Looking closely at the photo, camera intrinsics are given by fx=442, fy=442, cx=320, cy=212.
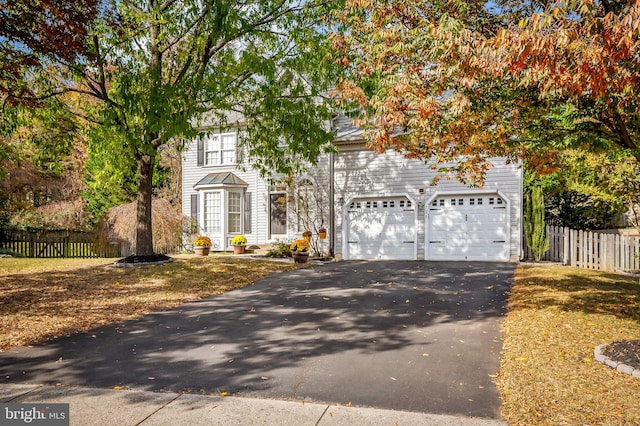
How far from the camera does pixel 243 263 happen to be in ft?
48.3

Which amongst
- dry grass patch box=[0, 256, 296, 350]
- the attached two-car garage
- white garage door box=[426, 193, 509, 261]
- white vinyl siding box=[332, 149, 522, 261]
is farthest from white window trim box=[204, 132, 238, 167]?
white garage door box=[426, 193, 509, 261]

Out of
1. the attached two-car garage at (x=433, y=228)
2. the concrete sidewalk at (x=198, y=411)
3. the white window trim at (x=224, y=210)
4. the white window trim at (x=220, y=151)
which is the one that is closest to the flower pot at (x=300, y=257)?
the attached two-car garage at (x=433, y=228)

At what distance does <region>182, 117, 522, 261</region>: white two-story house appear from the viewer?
15.4 m

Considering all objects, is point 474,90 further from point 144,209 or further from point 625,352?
point 144,209

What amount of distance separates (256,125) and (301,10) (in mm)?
3741

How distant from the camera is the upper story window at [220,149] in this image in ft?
68.2

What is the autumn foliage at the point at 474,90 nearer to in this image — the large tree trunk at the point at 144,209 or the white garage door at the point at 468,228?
the white garage door at the point at 468,228

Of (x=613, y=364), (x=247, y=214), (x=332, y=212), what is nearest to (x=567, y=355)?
(x=613, y=364)

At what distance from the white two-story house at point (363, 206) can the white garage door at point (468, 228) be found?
0.03 metres

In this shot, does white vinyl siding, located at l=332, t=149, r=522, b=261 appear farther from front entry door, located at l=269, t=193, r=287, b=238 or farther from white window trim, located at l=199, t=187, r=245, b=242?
white window trim, located at l=199, t=187, r=245, b=242

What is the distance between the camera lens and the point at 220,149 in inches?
827

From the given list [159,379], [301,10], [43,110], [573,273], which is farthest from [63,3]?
[573,273]

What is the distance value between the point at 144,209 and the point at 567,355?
12.4m

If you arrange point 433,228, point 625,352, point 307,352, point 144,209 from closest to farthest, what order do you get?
point 625,352 < point 307,352 < point 144,209 < point 433,228
